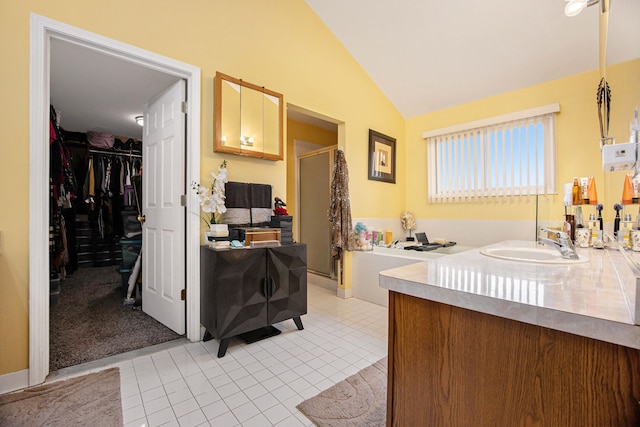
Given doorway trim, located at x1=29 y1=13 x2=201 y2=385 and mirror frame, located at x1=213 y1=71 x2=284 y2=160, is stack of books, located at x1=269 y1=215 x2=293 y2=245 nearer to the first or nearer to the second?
mirror frame, located at x1=213 y1=71 x2=284 y2=160

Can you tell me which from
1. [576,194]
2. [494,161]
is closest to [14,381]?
[576,194]

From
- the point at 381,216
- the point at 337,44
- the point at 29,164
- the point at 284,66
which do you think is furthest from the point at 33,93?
the point at 381,216

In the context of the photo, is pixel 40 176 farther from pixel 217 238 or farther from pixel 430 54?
pixel 430 54

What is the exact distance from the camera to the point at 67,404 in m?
1.42

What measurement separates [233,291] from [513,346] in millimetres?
1673

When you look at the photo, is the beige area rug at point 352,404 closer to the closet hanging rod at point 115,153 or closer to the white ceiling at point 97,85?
the white ceiling at point 97,85

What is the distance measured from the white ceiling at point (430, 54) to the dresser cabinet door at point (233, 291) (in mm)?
1676

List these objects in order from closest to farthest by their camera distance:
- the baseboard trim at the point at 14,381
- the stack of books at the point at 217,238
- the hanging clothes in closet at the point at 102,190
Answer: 1. the baseboard trim at the point at 14,381
2. the stack of books at the point at 217,238
3. the hanging clothes in closet at the point at 102,190

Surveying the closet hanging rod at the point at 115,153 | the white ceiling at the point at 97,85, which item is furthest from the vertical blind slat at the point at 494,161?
the closet hanging rod at the point at 115,153

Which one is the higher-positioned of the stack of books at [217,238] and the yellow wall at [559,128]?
the yellow wall at [559,128]

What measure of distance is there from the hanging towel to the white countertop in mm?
2097

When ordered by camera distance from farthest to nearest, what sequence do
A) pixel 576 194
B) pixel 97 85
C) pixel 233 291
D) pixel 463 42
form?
pixel 463 42 → pixel 97 85 → pixel 233 291 → pixel 576 194

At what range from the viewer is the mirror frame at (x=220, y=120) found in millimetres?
2189

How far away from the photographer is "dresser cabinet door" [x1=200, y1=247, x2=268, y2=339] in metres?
1.90
